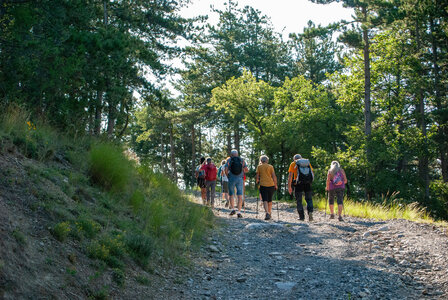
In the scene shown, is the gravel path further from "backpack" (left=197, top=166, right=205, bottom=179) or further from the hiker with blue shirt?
"backpack" (left=197, top=166, right=205, bottom=179)

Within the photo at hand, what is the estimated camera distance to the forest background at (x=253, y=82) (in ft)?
29.4

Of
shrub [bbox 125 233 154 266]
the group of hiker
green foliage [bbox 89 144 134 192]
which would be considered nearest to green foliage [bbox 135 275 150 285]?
shrub [bbox 125 233 154 266]

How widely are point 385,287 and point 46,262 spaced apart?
4.62m

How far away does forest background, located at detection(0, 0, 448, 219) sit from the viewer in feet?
29.4

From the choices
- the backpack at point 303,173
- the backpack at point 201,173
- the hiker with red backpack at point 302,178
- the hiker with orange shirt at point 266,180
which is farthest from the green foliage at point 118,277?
the backpack at point 201,173

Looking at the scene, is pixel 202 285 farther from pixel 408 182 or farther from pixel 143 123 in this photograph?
pixel 143 123

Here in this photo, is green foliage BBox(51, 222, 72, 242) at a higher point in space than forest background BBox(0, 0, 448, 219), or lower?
lower

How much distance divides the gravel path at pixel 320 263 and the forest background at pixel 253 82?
498 cm

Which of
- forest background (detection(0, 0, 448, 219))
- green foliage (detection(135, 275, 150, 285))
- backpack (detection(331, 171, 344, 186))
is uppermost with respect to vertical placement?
forest background (detection(0, 0, 448, 219))

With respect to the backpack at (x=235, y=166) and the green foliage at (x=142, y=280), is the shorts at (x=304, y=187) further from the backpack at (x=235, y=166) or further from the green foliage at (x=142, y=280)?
the green foliage at (x=142, y=280)

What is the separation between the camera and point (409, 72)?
25.1 m

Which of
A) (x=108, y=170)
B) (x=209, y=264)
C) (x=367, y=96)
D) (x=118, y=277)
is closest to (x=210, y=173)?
(x=108, y=170)

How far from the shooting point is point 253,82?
97.7 feet

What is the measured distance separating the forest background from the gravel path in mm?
4982
